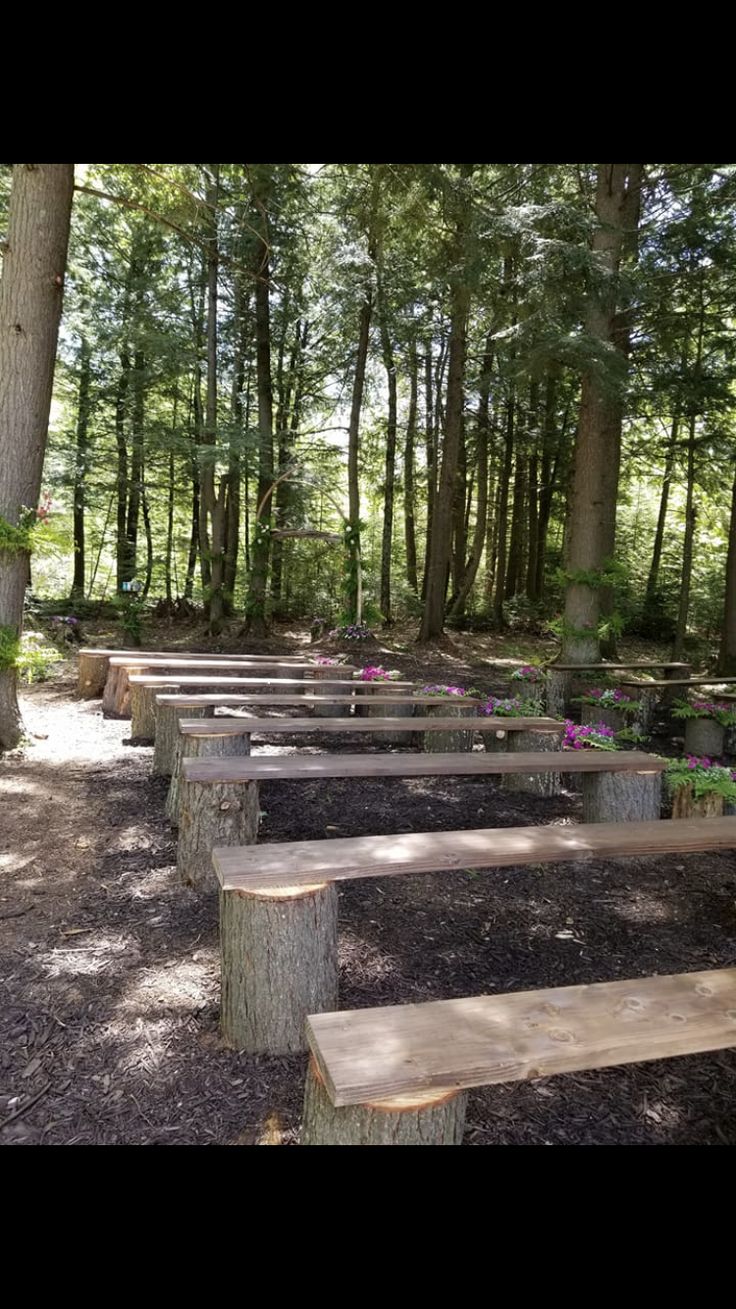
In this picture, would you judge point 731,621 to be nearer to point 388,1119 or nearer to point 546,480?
point 546,480

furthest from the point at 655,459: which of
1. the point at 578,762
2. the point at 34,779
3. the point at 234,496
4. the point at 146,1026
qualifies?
the point at 146,1026

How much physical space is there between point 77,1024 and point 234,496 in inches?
549

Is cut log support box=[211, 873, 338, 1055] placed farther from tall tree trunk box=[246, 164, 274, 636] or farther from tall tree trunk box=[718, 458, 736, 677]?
tall tree trunk box=[246, 164, 274, 636]

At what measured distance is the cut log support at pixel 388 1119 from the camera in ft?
4.07

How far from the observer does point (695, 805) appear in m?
4.01

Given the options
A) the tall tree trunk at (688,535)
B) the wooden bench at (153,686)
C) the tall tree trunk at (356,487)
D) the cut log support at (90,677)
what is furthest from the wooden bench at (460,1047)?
the tall tree trunk at (356,487)

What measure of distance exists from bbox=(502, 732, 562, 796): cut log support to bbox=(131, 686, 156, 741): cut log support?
3.11m

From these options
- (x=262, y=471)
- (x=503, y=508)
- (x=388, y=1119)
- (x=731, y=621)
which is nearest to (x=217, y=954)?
(x=388, y=1119)

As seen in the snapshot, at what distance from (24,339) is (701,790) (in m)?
5.70

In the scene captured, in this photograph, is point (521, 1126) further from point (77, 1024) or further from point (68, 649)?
point (68, 649)

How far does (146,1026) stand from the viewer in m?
2.10

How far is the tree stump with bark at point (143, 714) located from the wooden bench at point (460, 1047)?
4.48 metres
